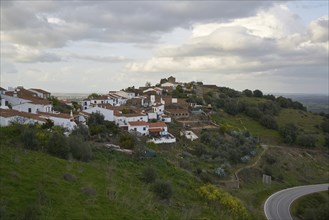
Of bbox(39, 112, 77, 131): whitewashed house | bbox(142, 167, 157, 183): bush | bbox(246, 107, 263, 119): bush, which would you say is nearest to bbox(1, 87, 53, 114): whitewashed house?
bbox(39, 112, 77, 131): whitewashed house

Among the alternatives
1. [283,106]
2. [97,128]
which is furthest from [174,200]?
[283,106]

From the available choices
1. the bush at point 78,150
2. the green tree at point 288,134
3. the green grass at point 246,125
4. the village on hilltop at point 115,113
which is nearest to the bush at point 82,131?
the village on hilltop at point 115,113

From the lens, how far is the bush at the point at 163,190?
81.5 ft

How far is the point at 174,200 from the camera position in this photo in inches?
1000

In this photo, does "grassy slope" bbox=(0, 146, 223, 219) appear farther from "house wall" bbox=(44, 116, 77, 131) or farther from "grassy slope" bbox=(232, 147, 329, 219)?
"house wall" bbox=(44, 116, 77, 131)

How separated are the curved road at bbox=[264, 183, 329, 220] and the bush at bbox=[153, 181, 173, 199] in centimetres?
1382

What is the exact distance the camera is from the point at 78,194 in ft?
61.4

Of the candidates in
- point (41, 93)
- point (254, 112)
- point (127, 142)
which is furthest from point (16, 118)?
point (254, 112)

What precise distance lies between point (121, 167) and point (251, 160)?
2761 cm

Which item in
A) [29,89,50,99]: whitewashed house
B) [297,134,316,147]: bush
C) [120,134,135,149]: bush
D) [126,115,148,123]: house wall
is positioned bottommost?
[297,134,316,147]: bush

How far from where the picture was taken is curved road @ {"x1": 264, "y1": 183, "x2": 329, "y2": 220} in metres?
36.1

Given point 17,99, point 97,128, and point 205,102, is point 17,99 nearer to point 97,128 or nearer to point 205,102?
point 97,128

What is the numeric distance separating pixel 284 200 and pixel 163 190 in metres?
21.5

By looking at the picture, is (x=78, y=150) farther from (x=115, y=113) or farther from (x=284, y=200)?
(x=284, y=200)
